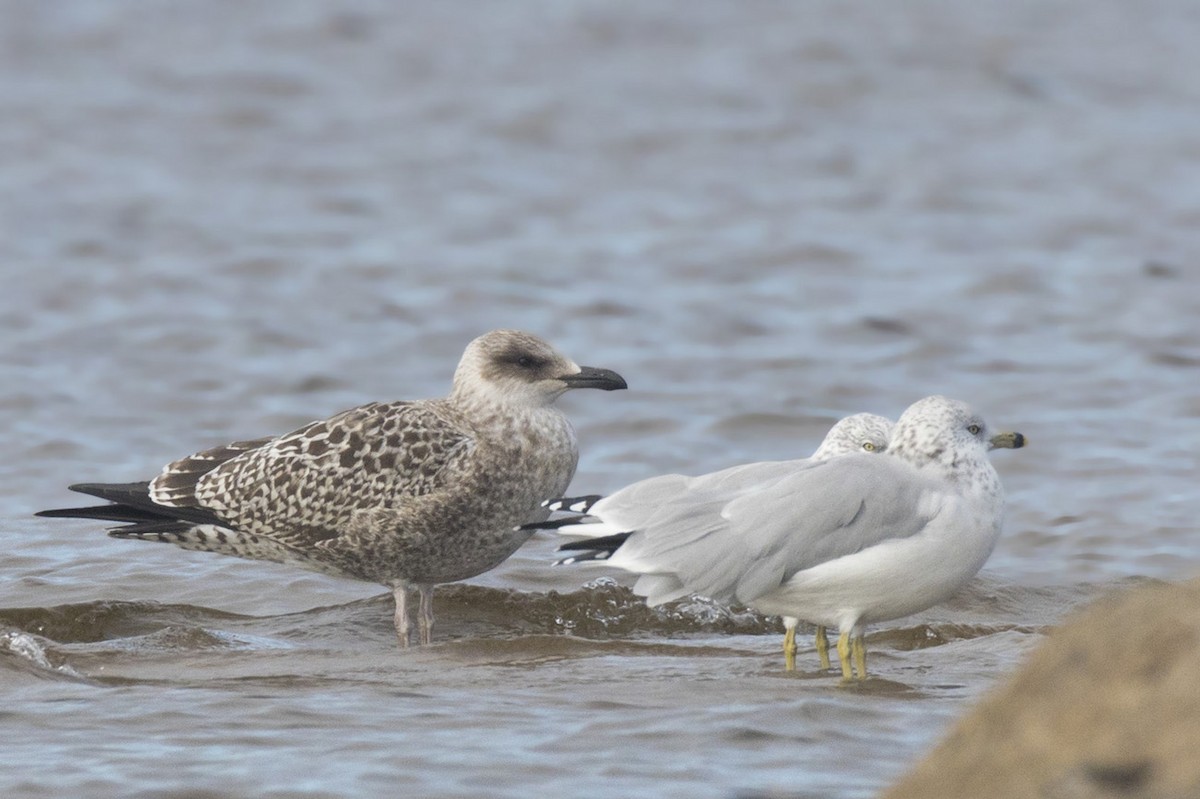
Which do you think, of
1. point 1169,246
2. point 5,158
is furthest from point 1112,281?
point 5,158

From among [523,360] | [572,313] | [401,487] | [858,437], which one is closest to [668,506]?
[401,487]

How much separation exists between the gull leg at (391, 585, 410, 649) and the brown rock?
4.20 meters

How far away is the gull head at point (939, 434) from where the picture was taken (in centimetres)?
660

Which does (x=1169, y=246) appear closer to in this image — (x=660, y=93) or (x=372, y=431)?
(x=660, y=93)

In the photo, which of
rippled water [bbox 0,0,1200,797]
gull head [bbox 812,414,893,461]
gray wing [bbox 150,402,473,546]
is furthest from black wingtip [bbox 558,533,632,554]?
gull head [bbox 812,414,893,461]

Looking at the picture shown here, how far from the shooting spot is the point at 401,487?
24.6ft

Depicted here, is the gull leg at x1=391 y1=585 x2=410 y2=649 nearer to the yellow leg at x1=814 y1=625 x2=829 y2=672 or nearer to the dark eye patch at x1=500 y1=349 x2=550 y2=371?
the dark eye patch at x1=500 y1=349 x2=550 y2=371

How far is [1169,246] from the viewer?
1480cm

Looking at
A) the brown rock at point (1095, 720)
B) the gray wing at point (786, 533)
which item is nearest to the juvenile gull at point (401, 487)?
the gray wing at point (786, 533)

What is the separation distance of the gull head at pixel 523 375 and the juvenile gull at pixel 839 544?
1.41 meters

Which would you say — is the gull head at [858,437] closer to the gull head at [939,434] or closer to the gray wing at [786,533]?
the gull head at [939,434]

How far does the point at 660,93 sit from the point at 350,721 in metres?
13.3

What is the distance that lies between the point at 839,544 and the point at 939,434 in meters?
0.58

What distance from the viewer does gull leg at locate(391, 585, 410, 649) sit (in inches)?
300
